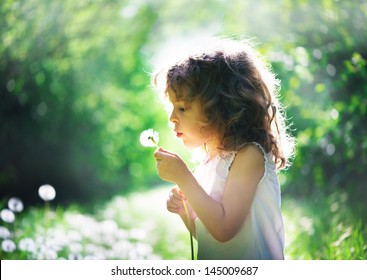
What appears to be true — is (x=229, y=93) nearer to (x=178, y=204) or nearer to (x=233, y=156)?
(x=233, y=156)

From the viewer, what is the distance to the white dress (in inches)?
56.3

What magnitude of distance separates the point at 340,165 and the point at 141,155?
375 cm

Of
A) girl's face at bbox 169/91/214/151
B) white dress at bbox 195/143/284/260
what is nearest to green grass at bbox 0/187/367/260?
white dress at bbox 195/143/284/260

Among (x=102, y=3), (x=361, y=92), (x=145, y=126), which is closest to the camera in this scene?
(x=361, y=92)

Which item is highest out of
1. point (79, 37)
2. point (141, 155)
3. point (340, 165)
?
point (79, 37)

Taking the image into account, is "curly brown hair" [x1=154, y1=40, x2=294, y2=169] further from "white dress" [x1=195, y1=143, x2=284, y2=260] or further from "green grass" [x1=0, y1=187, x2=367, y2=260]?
"green grass" [x1=0, y1=187, x2=367, y2=260]

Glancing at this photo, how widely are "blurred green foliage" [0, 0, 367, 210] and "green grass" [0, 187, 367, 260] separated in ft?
0.75

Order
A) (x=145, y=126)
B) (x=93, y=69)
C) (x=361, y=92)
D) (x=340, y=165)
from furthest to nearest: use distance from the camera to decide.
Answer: (x=145, y=126) < (x=93, y=69) < (x=340, y=165) < (x=361, y=92)

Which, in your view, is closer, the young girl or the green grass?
the young girl

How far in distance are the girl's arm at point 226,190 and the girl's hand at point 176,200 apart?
0.30 feet
